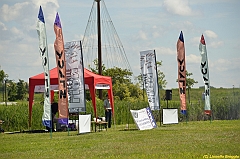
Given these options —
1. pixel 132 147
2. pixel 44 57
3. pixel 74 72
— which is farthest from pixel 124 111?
pixel 132 147

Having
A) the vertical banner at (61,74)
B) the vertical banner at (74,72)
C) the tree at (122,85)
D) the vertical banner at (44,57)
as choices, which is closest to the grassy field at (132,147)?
the vertical banner at (44,57)

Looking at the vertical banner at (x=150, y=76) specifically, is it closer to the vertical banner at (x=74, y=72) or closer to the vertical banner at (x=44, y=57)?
the vertical banner at (x=74, y=72)

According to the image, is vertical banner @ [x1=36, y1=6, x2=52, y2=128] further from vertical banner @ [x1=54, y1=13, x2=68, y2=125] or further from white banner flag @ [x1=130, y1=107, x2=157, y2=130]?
white banner flag @ [x1=130, y1=107, x2=157, y2=130]

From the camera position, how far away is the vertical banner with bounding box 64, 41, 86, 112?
23.1 meters

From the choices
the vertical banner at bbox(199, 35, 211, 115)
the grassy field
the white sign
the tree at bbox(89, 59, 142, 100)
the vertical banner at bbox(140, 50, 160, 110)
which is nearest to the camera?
the grassy field

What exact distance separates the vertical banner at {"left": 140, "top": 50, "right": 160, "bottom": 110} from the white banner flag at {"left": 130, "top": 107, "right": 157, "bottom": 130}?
3.46ft

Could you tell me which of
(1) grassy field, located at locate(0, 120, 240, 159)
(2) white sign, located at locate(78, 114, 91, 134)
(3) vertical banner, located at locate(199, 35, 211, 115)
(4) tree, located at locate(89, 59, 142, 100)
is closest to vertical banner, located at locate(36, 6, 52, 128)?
(1) grassy field, located at locate(0, 120, 240, 159)

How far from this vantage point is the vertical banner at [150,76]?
88.8 ft

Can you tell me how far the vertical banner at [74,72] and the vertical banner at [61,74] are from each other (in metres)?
0.80

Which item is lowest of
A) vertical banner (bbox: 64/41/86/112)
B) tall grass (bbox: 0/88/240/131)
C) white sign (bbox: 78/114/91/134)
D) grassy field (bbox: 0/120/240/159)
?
grassy field (bbox: 0/120/240/159)

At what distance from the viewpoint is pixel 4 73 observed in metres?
61.3

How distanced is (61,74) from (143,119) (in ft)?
17.0

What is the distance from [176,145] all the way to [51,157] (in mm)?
4134

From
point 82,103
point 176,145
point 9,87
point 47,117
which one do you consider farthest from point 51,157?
point 9,87
